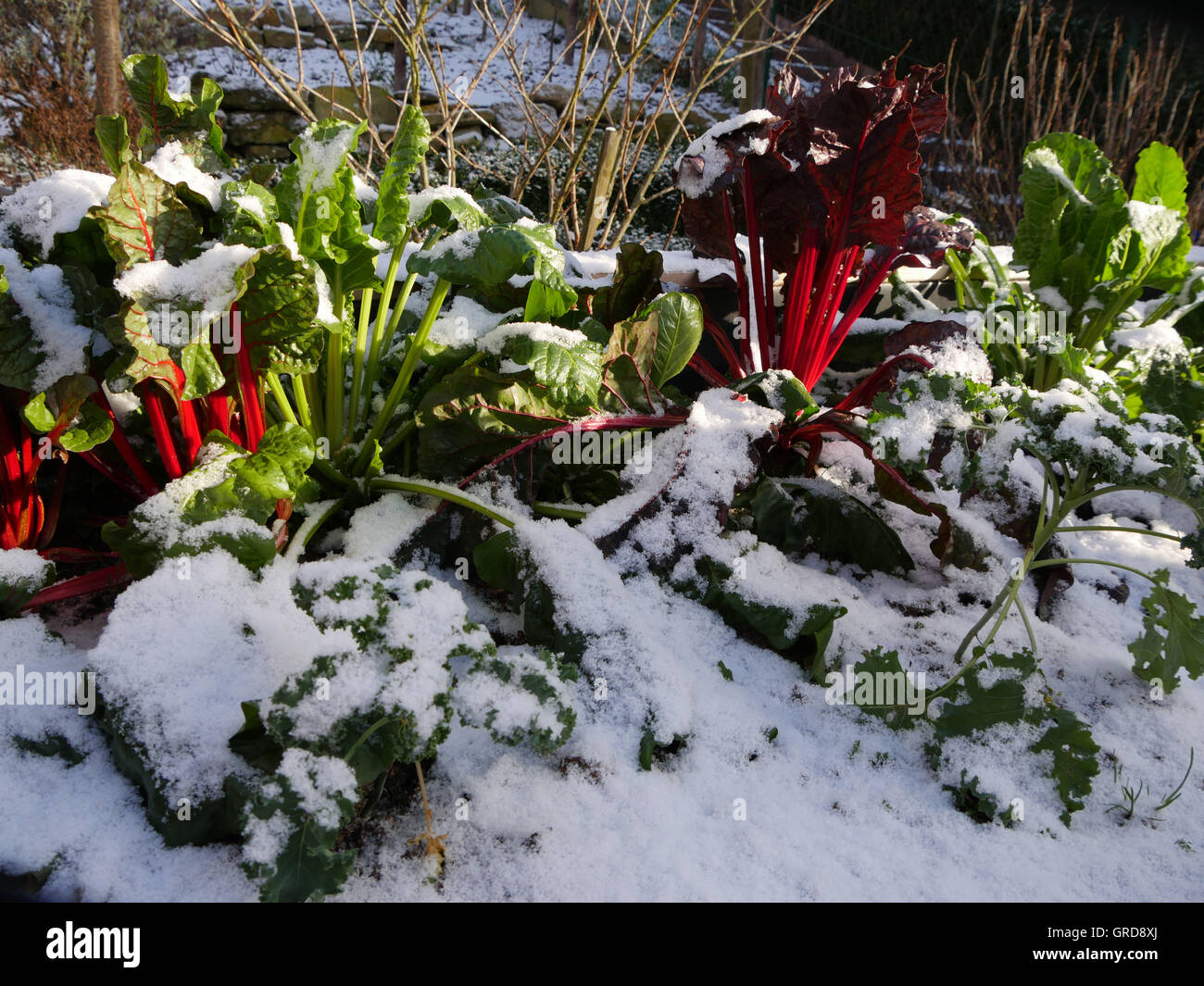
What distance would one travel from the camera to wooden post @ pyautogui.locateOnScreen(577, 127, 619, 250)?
265 cm

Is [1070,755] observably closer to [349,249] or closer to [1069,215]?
[349,249]

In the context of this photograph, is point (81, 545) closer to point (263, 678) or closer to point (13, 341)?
point (13, 341)

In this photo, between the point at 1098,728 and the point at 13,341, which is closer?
the point at 13,341

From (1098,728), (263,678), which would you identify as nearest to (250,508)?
(263,678)

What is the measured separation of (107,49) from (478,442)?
388 cm

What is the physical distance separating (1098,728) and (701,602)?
0.69m

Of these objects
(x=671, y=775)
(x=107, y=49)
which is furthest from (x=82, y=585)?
(x=107, y=49)

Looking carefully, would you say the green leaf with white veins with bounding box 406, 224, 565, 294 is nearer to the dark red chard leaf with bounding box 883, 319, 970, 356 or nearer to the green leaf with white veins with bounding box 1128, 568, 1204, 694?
the dark red chard leaf with bounding box 883, 319, 970, 356

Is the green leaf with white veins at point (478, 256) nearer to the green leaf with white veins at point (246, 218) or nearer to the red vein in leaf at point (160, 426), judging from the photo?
the green leaf with white veins at point (246, 218)

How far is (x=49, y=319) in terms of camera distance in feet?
4.32

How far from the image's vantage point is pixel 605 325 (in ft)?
6.33

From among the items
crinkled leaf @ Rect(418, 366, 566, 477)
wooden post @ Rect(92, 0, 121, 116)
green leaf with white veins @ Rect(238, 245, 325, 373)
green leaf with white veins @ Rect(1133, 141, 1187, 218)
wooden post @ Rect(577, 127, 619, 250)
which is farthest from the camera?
wooden post @ Rect(92, 0, 121, 116)

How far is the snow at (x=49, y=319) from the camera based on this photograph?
1.30m

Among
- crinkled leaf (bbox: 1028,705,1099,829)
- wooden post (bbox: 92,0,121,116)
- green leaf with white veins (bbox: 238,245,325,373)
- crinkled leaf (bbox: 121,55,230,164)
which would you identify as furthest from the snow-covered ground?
wooden post (bbox: 92,0,121,116)
